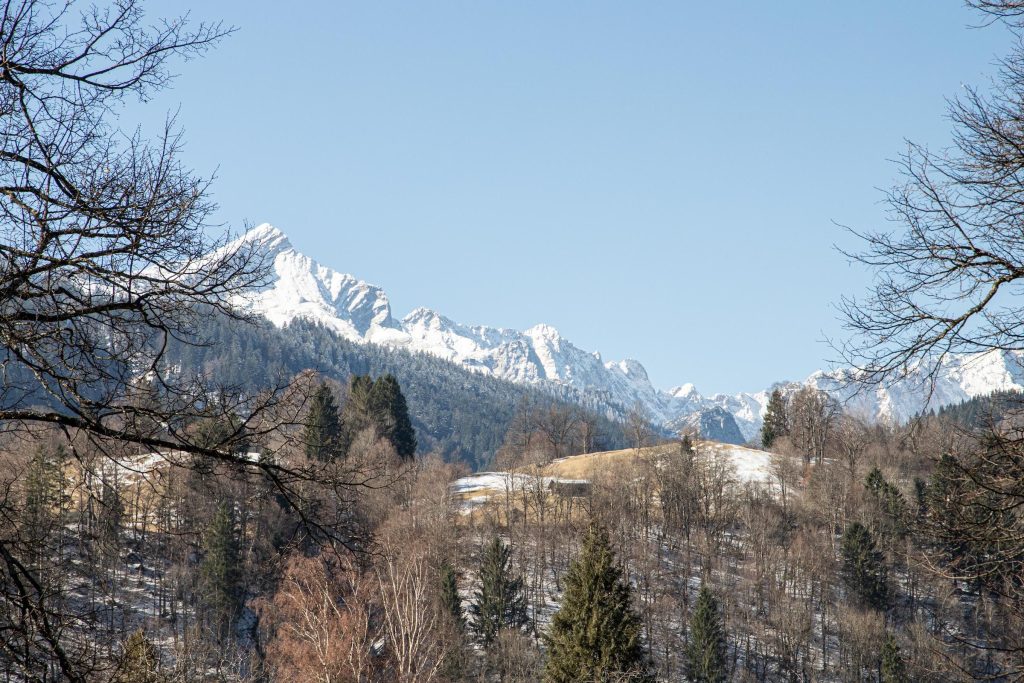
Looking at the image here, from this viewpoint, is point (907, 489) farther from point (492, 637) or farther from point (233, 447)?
point (233, 447)

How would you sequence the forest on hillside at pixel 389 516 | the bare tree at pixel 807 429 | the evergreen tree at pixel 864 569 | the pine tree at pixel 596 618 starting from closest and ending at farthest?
the forest on hillside at pixel 389 516
the pine tree at pixel 596 618
the evergreen tree at pixel 864 569
the bare tree at pixel 807 429

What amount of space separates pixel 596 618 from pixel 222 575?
33.7 metres

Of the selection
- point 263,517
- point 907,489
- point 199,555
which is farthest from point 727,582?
point 199,555

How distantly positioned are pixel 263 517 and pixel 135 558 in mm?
9738

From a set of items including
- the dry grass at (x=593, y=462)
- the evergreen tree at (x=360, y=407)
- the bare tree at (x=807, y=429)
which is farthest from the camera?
the bare tree at (x=807, y=429)

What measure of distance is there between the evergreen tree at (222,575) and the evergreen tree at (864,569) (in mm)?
45468

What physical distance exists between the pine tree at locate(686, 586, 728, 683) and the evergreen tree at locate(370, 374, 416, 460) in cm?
3821

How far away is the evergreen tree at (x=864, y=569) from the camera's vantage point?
223ft

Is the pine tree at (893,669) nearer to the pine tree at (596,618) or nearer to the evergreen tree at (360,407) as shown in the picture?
the pine tree at (596,618)

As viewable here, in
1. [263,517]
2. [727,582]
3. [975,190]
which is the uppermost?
[975,190]

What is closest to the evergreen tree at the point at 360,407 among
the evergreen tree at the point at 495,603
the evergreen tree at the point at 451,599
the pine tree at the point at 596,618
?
the evergreen tree at the point at 495,603

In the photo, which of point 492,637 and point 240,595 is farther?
point 240,595

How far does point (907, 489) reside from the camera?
81500 millimetres

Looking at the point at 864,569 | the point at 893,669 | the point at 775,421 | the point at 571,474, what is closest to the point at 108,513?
the point at 893,669
